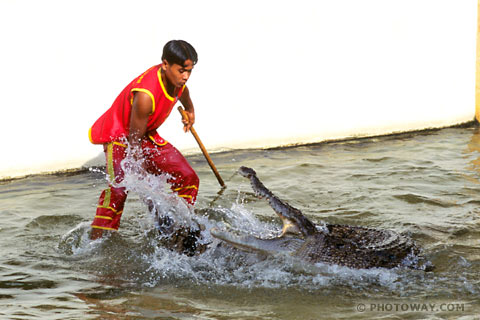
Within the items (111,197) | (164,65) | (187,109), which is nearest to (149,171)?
(111,197)

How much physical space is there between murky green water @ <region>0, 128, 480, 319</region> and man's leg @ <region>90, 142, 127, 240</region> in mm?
132

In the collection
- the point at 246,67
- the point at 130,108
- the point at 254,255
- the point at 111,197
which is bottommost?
the point at 254,255

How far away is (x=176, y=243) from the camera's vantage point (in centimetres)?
446

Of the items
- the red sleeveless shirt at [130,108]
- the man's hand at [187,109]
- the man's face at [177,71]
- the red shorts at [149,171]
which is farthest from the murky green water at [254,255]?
the man's face at [177,71]

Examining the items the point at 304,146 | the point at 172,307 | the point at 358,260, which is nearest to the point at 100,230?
the point at 172,307

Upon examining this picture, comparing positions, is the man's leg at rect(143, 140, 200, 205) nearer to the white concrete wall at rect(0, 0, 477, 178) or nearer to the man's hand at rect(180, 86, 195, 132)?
the man's hand at rect(180, 86, 195, 132)

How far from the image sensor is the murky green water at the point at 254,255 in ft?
12.0

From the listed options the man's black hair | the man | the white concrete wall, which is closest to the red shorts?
the man

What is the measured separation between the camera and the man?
14.0 ft

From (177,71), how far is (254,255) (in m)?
1.35

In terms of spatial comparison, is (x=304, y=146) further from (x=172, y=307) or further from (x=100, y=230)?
(x=172, y=307)

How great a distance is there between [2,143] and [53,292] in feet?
10.2

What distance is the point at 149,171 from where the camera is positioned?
465 centimetres

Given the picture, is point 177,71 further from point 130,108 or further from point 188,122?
point 188,122
